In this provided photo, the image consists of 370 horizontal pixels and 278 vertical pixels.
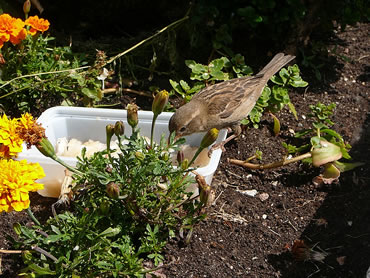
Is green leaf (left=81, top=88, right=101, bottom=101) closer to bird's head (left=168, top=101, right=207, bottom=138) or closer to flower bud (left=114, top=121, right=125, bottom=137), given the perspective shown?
bird's head (left=168, top=101, right=207, bottom=138)

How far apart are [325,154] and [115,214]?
1.51 metres

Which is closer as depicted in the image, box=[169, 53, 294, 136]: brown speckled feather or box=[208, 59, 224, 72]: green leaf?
box=[169, 53, 294, 136]: brown speckled feather

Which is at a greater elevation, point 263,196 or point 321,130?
point 321,130

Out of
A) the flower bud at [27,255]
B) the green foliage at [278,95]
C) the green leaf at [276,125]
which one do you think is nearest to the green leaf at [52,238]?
the flower bud at [27,255]

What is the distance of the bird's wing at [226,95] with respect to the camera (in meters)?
3.78

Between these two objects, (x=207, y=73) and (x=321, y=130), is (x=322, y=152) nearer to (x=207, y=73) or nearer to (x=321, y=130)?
(x=321, y=130)

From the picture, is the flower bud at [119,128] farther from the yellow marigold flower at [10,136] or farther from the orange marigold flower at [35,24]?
the orange marigold flower at [35,24]

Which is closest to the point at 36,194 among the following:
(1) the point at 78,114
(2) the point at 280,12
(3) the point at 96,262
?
(1) the point at 78,114

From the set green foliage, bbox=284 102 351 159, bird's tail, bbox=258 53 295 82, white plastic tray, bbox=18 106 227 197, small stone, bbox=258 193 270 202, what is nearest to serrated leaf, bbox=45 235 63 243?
white plastic tray, bbox=18 106 227 197

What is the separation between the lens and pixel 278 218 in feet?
11.2

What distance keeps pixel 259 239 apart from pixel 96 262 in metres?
1.12

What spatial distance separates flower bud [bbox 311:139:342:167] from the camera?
350cm

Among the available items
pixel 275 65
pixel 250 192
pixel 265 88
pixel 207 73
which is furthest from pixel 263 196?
pixel 275 65

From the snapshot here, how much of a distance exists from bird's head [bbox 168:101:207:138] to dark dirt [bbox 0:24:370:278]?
1.23 ft
